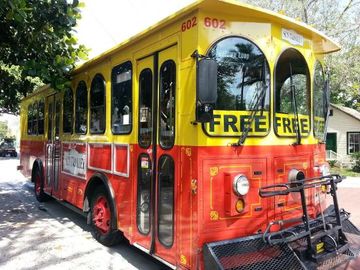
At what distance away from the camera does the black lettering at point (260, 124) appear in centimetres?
407

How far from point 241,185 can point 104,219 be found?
8.83 feet

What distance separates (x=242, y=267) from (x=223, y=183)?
2.53 ft

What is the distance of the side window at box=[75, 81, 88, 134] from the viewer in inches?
261

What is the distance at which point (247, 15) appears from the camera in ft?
13.0

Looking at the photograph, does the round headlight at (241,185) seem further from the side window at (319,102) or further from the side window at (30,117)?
the side window at (30,117)

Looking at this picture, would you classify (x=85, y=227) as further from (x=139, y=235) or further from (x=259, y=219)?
(x=259, y=219)

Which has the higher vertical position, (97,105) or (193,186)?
(97,105)

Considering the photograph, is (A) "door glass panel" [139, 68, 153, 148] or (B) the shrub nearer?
(A) "door glass panel" [139, 68, 153, 148]

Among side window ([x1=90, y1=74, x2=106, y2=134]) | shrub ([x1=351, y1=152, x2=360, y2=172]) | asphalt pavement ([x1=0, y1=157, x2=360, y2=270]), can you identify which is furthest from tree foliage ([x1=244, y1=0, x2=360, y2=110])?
side window ([x1=90, y1=74, x2=106, y2=134])

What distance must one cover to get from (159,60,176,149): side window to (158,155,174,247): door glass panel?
0.67 ft

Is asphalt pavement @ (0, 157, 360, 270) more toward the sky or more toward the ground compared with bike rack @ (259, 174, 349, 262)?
more toward the ground

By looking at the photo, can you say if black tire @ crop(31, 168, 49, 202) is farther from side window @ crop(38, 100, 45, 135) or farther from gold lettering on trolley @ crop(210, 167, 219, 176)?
gold lettering on trolley @ crop(210, 167, 219, 176)

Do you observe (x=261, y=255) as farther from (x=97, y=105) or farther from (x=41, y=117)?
(x=41, y=117)

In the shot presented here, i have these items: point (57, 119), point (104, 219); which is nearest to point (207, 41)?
point (104, 219)
